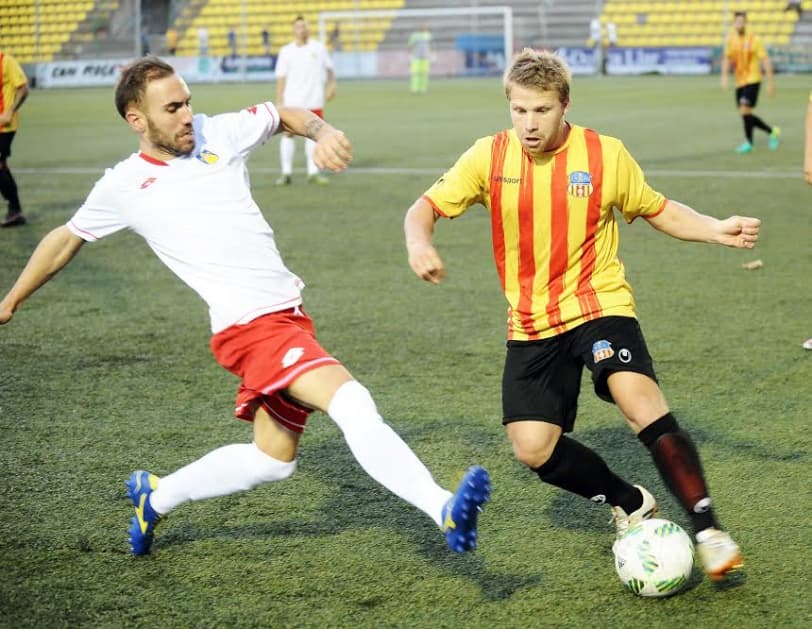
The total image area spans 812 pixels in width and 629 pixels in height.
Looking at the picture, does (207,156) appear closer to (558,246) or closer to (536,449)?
(558,246)

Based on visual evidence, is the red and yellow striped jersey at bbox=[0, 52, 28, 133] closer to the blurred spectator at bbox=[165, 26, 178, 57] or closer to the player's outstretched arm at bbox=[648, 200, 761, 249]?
the player's outstretched arm at bbox=[648, 200, 761, 249]

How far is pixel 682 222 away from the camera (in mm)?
4043

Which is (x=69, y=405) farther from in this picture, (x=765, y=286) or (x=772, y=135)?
(x=772, y=135)

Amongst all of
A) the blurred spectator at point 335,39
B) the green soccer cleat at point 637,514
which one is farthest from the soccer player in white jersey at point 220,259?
the blurred spectator at point 335,39

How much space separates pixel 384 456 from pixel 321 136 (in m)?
1.12

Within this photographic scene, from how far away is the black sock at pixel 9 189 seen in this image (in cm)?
1207

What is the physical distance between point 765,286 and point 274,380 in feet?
19.3

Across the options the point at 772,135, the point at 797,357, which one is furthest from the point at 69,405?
the point at 772,135

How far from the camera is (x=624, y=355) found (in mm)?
3838

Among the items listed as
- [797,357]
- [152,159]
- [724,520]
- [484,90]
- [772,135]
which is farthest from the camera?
[484,90]

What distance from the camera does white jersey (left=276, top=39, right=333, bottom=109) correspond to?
15.6m

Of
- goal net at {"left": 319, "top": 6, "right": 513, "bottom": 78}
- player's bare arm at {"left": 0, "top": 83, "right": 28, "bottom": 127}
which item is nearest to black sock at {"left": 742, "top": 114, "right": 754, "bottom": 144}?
player's bare arm at {"left": 0, "top": 83, "right": 28, "bottom": 127}

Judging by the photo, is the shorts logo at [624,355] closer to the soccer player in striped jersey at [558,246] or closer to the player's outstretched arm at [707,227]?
the soccer player in striped jersey at [558,246]

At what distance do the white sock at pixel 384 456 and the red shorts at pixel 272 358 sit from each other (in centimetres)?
18
